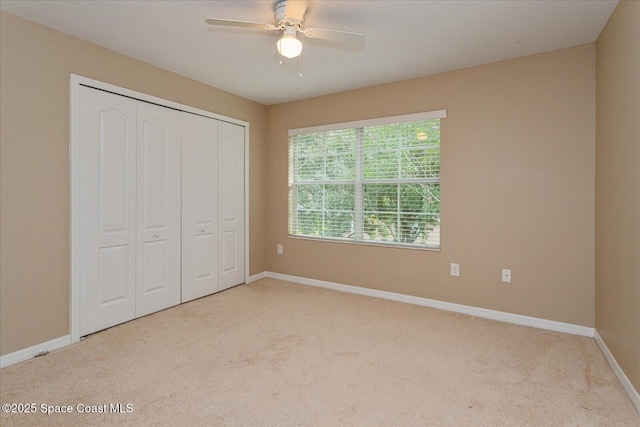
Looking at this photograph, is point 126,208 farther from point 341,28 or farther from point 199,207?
point 341,28

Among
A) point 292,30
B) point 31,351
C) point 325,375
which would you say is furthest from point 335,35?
point 31,351

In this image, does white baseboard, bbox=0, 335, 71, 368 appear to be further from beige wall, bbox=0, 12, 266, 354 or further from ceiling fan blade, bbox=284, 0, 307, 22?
ceiling fan blade, bbox=284, 0, 307, 22

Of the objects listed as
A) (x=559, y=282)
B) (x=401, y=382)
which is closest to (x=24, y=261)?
(x=401, y=382)

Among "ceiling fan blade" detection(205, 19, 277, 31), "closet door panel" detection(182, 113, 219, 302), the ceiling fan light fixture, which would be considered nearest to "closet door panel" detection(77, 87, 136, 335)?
"closet door panel" detection(182, 113, 219, 302)

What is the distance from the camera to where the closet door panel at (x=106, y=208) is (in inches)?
108

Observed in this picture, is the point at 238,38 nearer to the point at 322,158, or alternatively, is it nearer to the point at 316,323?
the point at 322,158

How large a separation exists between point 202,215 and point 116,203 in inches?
39.0

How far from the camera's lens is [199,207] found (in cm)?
379

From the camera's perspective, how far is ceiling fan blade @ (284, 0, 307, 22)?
82.4 inches

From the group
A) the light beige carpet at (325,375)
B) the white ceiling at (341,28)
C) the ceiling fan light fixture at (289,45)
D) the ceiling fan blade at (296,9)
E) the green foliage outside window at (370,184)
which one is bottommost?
the light beige carpet at (325,375)

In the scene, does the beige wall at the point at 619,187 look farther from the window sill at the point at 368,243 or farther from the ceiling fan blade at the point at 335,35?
the ceiling fan blade at the point at 335,35

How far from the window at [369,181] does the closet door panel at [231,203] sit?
692 millimetres

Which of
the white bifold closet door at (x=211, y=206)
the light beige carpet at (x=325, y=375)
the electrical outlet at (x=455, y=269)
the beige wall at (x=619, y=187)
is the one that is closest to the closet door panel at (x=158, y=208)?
the white bifold closet door at (x=211, y=206)

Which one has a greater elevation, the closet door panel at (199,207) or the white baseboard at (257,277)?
the closet door panel at (199,207)
